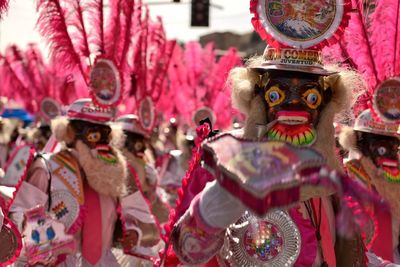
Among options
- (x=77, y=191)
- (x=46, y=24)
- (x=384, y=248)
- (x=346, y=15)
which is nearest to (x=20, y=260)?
(x=77, y=191)

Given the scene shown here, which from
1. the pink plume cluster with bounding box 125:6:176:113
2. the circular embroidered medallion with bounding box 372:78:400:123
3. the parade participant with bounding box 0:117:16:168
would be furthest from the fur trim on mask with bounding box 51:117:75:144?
the parade participant with bounding box 0:117:16:168

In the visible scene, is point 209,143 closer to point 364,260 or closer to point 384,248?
point 364,260

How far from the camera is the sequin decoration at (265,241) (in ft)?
11.3

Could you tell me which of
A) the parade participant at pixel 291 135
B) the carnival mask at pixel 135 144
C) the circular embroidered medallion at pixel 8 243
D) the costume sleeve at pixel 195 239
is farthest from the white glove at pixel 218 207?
the carnival mask at pixel 135 144

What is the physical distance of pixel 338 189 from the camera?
2354mm

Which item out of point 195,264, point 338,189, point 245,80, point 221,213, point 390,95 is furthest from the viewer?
point 390,95

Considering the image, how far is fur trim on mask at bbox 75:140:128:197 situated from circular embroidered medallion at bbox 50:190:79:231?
0.83ft

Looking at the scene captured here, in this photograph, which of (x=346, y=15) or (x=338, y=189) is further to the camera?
(x=346, y=15)

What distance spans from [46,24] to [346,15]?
3707 millimetres

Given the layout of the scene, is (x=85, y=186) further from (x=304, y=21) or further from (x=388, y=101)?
(x=304, y=21)

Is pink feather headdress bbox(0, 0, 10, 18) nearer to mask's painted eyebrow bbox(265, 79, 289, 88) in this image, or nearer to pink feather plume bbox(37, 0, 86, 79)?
mask's painted eyebrow bbox(265, 79, 289, 88)

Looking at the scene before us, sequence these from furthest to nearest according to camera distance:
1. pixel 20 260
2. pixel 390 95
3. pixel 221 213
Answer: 1. pixel 20 260
2. pixel 390 95
3. pixel 221 213

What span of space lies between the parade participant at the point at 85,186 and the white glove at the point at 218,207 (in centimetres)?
328

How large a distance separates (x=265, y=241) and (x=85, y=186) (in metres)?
3.30
